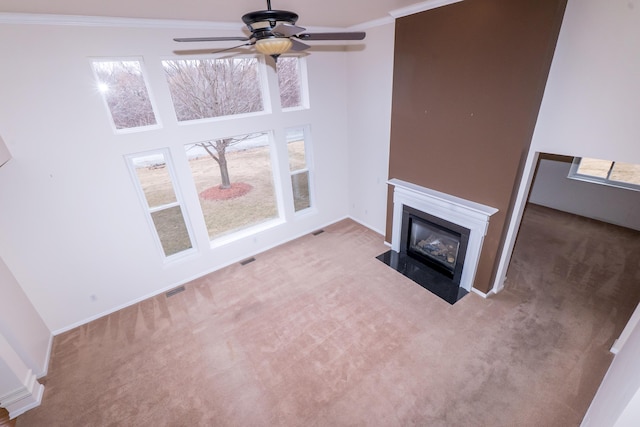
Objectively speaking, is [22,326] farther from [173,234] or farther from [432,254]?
[432,254]

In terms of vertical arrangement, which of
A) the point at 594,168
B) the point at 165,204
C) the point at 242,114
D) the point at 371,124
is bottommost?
the point at 594,168

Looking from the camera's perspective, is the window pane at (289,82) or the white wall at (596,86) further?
the window pane at (289,82)

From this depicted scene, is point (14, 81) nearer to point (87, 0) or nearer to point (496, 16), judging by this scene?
point (87, 0)

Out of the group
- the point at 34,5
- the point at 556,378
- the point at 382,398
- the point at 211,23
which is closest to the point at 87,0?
the point at 34,5

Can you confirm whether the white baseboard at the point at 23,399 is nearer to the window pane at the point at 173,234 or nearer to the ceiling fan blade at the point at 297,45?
the window pane at the point at 173,234

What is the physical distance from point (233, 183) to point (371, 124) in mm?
5247

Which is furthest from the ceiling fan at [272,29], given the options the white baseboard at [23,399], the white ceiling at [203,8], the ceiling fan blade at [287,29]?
the white baseboard at [23,399]

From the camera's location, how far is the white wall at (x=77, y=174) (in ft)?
9.46

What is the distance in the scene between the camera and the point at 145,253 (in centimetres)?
403

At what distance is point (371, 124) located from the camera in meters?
4.98

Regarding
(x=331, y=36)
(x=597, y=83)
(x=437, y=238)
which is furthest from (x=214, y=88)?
(x=597, y=83)

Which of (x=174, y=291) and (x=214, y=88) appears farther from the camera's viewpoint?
(x=214, y=88)

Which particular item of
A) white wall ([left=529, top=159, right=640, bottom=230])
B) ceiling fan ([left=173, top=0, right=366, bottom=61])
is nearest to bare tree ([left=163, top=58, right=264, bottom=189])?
ceiling fan ([left=173, top=0, right=366, bottom=61])

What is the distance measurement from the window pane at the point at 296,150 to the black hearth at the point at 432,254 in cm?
221
